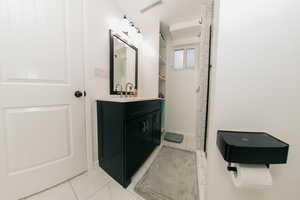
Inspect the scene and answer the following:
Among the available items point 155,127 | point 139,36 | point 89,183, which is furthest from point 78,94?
point 139,36

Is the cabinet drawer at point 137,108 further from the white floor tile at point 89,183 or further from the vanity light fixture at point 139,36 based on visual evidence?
the vanity light fixture at point 139,36

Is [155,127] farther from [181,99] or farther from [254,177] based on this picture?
[254,177]

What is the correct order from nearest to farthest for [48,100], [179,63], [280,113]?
[280,113]
[48,100]
[179,63]

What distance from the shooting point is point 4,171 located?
0.91m

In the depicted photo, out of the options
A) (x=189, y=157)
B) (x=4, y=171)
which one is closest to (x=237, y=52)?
(x=189, y=157)

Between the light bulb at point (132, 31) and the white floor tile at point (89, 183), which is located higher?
the light bulb at point (132, 31)

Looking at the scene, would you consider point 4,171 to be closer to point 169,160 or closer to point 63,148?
point 63,148

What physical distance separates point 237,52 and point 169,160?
5.07 feet

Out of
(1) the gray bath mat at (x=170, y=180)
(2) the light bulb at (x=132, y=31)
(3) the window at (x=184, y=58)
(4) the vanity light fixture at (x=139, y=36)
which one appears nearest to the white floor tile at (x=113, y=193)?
(1) the gray bath mat at (x=170, y=180)

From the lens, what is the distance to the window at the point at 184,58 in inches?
104

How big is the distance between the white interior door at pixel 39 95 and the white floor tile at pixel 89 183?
0.11m

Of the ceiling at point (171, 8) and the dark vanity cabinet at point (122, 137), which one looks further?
the ceiling at point (171, 8)

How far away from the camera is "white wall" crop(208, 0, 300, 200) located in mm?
559

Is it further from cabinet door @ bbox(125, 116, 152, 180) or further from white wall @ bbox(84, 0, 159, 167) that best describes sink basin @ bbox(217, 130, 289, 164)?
white wall @ bbox(84, 0, 159, 167)
